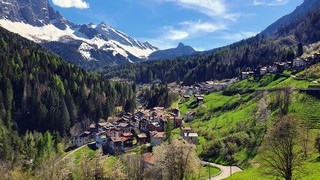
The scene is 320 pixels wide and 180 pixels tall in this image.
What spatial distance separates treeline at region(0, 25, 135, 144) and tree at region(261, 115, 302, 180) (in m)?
125

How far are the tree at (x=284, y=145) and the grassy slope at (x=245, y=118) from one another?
501 centimetres

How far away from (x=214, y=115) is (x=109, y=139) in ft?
143

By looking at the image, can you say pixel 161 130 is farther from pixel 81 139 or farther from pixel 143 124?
pixel 81 139

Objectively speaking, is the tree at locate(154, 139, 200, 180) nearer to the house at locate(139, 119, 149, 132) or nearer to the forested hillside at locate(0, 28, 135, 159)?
the house at locate(139, 119, 149, 132)

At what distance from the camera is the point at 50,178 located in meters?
56.4

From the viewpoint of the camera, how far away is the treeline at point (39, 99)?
157m

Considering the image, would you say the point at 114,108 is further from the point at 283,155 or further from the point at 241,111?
the point at 283,155

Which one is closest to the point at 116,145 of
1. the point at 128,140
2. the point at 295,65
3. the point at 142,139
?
the point at 128,140

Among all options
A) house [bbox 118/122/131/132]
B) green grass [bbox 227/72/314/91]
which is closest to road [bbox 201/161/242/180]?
house [bbox 118/122/131/132]

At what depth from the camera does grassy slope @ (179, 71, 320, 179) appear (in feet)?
255

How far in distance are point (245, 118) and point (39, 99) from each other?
348ft

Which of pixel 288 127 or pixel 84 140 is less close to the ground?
pixel 288 127

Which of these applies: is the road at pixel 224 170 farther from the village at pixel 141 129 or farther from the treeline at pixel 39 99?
the treeline at pixel 39 99

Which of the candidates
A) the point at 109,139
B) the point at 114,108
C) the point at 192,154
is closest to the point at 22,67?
the point at 114,108
